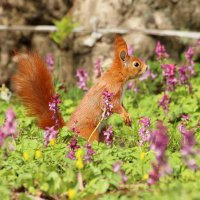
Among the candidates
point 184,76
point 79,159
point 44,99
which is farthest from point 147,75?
point 79,159

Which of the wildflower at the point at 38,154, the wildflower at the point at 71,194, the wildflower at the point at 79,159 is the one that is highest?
the wildflower at the point at 38,154

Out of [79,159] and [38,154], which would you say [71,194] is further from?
[38,154]

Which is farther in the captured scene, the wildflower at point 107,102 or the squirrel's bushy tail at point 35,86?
the squirrel's bushy tail at point 35,86

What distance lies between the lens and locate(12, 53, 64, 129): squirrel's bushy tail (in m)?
5.27

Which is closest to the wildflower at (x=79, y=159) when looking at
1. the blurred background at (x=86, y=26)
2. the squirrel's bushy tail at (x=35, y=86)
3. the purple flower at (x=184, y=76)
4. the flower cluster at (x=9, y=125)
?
the flower cluster at (x=9, y=125)

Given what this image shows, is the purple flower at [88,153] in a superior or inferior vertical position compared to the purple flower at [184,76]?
inferior

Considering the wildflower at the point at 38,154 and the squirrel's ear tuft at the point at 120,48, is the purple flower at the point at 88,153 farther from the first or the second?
the squirrel's ear tuft at the point at 120,48

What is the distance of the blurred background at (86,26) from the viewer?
8641 millimetres

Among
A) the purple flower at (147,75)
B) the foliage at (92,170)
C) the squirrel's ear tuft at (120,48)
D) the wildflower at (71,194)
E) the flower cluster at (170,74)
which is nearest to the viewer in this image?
the wildflower at (71,194)

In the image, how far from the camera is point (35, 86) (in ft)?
17.4

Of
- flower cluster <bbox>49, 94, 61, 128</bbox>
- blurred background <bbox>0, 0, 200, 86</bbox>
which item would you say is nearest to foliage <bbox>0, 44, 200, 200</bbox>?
flower cluster <bbox>49, 94, 61, 128</bbox>

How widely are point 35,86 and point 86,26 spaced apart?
3.62 metres

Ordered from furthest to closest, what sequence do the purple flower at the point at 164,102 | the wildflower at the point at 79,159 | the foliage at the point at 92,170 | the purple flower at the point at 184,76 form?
the purple flower at the point at 184,76
the purple flower at the point at 164,102
the wildflower at the point at 79,159
the foliage at the point at 92,170

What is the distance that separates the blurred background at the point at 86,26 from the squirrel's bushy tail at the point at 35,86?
3049 mm
